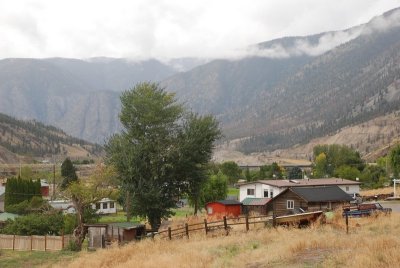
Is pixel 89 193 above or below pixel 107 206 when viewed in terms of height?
above

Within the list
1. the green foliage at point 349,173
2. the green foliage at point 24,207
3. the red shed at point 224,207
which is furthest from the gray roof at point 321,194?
the green foliage at point 349,173

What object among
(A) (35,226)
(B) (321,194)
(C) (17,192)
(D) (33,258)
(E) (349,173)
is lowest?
(D) (33,258)

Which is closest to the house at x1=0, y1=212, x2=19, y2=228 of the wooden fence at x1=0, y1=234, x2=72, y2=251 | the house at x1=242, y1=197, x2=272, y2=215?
the wooden fence at x1=0, y1=234, x2=72, y2=251

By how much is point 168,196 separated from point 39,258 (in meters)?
11.5

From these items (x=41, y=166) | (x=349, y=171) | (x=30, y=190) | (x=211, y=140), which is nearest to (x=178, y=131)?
(x=211, y=140)

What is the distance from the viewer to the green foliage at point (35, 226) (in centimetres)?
5003

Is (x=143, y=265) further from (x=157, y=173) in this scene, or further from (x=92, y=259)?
(x=157, y=173)

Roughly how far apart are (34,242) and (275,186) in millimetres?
38488

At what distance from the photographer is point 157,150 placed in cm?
4472

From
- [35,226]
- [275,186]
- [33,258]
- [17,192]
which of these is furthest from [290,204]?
[17,192]

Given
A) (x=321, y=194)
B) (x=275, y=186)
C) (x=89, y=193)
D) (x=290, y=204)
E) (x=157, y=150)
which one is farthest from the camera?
(x=275, y=186)

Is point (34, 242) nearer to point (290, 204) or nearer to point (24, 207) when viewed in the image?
point (24, 207)

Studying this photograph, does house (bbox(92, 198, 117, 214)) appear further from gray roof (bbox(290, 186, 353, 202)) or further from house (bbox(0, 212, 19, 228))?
gray roof (bbox(290, 186, 353, 202))

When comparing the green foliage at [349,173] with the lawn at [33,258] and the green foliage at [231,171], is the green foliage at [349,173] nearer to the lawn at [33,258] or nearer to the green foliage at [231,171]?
the green foliage at [231,171]
